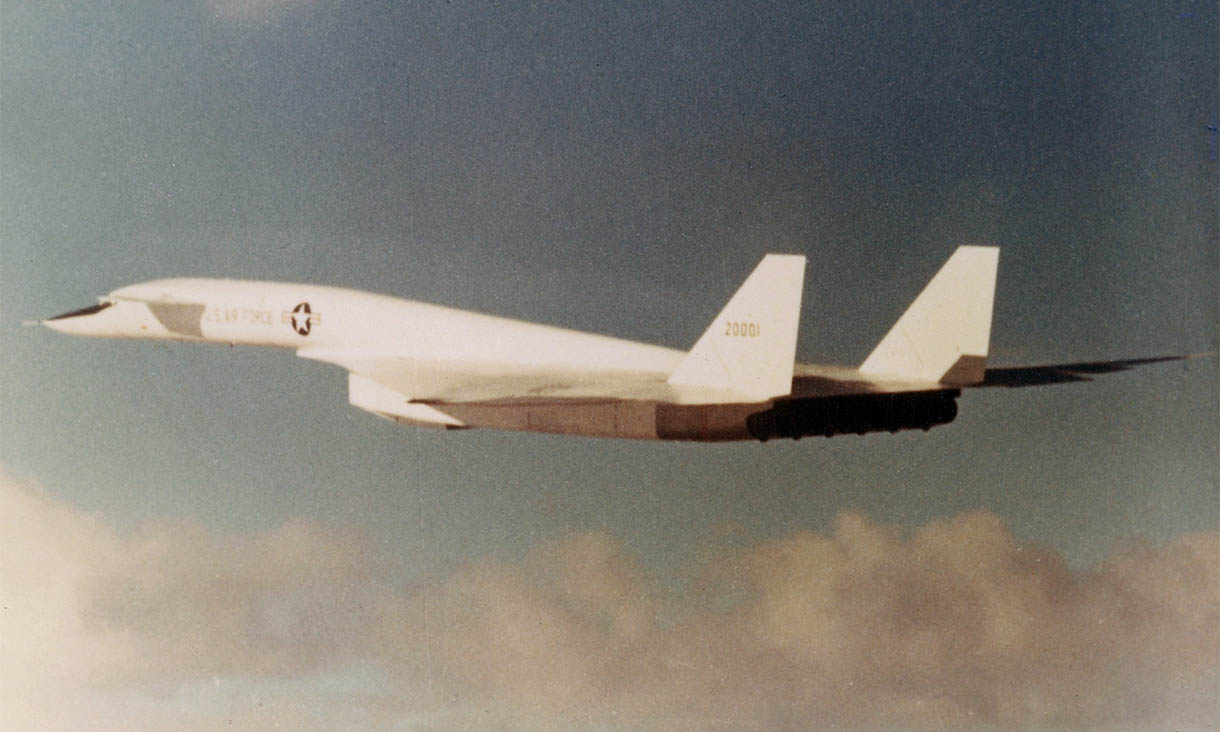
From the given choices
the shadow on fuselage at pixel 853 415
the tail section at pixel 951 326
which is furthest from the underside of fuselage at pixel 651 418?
the tail section at pixel 951 326

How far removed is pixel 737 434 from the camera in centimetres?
1166

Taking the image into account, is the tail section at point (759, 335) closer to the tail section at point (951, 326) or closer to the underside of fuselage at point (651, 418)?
the underside of fuselage at point (651, 418)

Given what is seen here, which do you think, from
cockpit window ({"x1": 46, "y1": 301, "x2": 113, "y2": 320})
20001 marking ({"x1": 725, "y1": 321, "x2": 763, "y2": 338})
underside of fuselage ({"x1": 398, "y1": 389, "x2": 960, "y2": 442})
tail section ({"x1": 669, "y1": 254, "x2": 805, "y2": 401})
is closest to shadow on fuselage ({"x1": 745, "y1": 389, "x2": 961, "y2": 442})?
underside of fuselage ({"x1": 398, "y1": 389, "x2": 960, "y2": 442})

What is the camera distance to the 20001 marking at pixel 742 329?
11648 millimetres

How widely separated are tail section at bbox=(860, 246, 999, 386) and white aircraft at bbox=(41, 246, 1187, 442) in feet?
0.05

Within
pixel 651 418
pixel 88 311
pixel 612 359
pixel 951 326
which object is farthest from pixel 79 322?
pixel 951 326

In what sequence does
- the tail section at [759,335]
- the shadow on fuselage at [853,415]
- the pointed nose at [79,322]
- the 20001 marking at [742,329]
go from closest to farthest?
the tail section at [759,335] → the 20001 marking at [742,329] → the shadow on fuselage at [853,415] → the pointed nose at [79,322]

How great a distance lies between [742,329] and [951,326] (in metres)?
3.02

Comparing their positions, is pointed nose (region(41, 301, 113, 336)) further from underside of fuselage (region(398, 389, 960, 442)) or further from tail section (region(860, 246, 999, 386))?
tail section (region(860, 246, 999, 386))

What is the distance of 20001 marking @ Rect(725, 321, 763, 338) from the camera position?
1165 centimetres

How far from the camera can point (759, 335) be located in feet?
38.2

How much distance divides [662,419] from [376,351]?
4.28 m

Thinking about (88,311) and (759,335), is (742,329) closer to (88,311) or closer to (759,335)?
(759,335)

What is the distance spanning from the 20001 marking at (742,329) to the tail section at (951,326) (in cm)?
270
